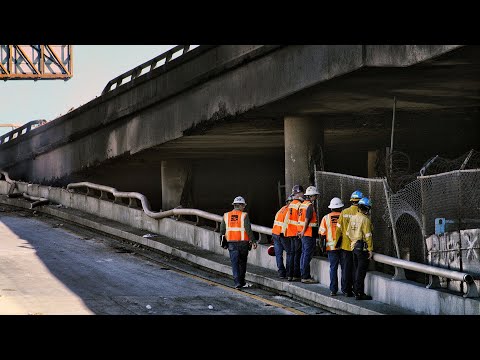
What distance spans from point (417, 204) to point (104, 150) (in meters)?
18.4

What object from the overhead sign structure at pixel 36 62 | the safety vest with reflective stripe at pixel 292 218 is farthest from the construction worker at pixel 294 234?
the overhead sign structure at pixel 36 62

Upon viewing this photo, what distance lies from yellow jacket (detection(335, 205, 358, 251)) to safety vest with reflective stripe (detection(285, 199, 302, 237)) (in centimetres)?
218

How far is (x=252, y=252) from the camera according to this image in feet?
80.3

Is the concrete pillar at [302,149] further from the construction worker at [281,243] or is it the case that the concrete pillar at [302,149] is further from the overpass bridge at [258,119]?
the construction worker at [281,243]

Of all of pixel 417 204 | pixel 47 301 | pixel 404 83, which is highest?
pixel 404 83

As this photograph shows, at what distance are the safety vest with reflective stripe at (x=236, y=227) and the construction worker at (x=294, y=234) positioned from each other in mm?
892

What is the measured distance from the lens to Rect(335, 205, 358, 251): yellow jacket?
19.0 metres

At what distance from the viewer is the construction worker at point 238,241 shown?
21266 mm

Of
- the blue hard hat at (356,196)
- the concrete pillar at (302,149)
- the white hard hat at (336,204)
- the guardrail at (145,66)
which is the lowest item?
the white hard hat at (336,204)

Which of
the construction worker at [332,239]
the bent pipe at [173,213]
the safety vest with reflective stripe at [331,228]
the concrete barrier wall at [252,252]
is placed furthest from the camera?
the bent pipe at [173,213]
